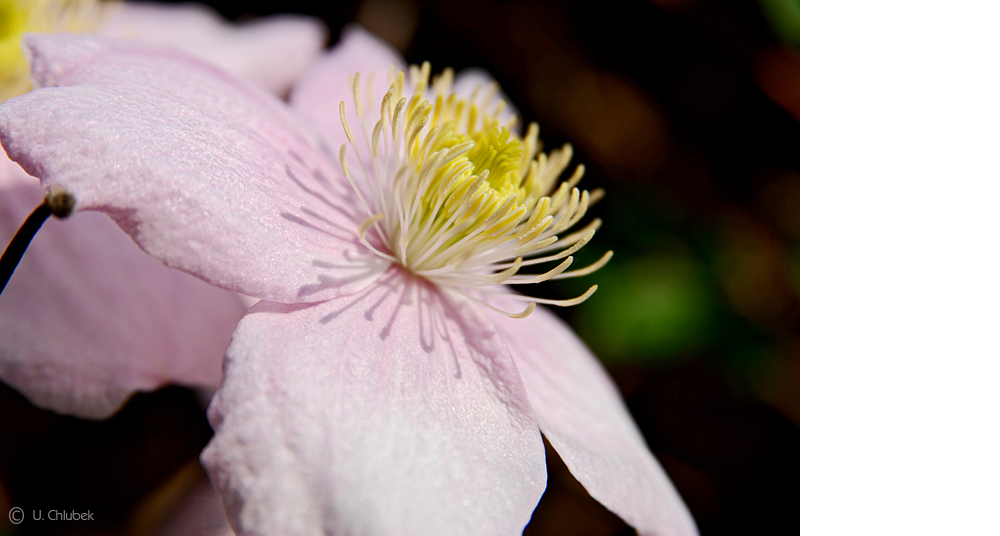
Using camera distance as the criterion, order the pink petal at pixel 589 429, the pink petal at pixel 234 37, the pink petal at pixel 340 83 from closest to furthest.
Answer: the pink petal at pixel 589 429 < the pink petal at pixel 340 83 < the pink petal at pixel 234 37

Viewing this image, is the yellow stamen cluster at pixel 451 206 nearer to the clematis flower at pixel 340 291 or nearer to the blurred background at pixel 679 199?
the clematis flower at pixel 340 291

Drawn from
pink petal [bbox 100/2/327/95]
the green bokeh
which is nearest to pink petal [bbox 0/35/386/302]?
pink petal [bbox 100/2/327/95]

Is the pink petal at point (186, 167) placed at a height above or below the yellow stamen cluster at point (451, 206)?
below

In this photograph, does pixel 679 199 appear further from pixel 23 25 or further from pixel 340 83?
pixel 23 25

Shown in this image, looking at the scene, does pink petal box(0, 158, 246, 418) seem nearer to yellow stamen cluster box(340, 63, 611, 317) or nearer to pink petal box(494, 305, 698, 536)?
yellow stamen cluster box(340, 63, 611, 317)

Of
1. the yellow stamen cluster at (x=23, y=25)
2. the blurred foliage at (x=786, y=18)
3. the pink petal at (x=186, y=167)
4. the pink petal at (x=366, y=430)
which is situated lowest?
the yellow stamen cluster at (x=23, y=25)

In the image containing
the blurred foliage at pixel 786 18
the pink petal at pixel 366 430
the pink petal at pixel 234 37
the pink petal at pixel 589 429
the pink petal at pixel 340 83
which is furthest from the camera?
Answer: the blurred foliage at pixel 786 18

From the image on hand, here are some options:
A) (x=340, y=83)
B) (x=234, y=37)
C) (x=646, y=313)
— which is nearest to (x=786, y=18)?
(x=646, y=313)

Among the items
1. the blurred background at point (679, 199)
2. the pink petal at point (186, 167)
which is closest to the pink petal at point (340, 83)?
the pink petal at point (186, 167)
